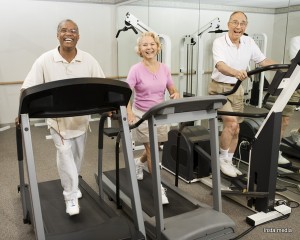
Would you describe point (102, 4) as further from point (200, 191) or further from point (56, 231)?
point (56, 231)

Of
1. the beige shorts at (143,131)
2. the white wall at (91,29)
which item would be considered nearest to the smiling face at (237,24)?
the beige shorts at (143,131)

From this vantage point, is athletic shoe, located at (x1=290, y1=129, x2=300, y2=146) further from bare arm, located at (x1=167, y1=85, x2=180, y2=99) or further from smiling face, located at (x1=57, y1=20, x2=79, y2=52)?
smiling face, located at (x1=57, y1=20, x2=79, y2=52)

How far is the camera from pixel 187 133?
11.7 ft

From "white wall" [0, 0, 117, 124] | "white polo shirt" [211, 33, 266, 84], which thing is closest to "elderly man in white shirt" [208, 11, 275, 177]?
"white polo shirt" [211, 33, 266, 84]

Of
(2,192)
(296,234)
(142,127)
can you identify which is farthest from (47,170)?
(296,234)

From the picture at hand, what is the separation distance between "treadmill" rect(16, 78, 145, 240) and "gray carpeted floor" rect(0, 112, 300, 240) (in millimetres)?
245

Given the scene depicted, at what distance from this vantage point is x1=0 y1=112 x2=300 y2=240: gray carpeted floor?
2531 millimetres

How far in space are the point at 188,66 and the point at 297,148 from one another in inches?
105

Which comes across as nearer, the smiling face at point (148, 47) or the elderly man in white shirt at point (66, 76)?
the elderly man in white shirt at point (66, 76)

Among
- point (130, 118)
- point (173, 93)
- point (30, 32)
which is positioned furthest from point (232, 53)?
point (30, 32)

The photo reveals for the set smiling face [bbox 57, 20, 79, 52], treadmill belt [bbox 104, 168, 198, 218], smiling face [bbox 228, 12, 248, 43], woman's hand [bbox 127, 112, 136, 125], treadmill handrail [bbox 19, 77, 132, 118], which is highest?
smiling face [bbox 228, 12, 248, 43]

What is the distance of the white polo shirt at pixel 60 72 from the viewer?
7.76 ft

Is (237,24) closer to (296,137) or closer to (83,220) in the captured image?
(296,137)

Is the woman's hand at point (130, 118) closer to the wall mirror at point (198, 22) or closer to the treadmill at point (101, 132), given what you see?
the treadmill at point (101, 132)
